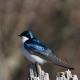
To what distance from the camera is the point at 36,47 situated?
463 centimetres

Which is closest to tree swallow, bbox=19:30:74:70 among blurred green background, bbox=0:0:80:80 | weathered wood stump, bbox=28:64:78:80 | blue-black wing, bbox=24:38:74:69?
blue-black wing, bbox=24:38:74:69

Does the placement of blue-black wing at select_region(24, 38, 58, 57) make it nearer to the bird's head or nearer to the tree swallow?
the tree swallow

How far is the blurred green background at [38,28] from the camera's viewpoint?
7.90m

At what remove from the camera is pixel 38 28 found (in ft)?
29.4

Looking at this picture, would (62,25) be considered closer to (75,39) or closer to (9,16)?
(75,39)

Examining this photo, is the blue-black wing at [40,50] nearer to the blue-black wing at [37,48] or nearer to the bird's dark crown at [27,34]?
the blue-black wing at [37,48]

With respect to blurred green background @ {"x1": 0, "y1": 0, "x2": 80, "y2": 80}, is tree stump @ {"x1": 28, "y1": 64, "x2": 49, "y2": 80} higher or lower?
lower

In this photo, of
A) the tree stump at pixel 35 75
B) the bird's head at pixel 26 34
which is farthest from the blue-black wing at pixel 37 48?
the tree stump at pixel 35 75

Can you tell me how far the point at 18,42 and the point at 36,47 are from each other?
4431 millimetres

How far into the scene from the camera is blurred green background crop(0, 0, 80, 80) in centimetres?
790

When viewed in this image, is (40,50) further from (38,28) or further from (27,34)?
(38,28)

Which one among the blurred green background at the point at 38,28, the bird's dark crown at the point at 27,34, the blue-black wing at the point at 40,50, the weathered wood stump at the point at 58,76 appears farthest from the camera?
the blurred green background at the point at 38,28

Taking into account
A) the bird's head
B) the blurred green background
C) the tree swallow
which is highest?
the blurred green background

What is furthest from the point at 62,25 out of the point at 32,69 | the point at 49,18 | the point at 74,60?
the point at 32,69
